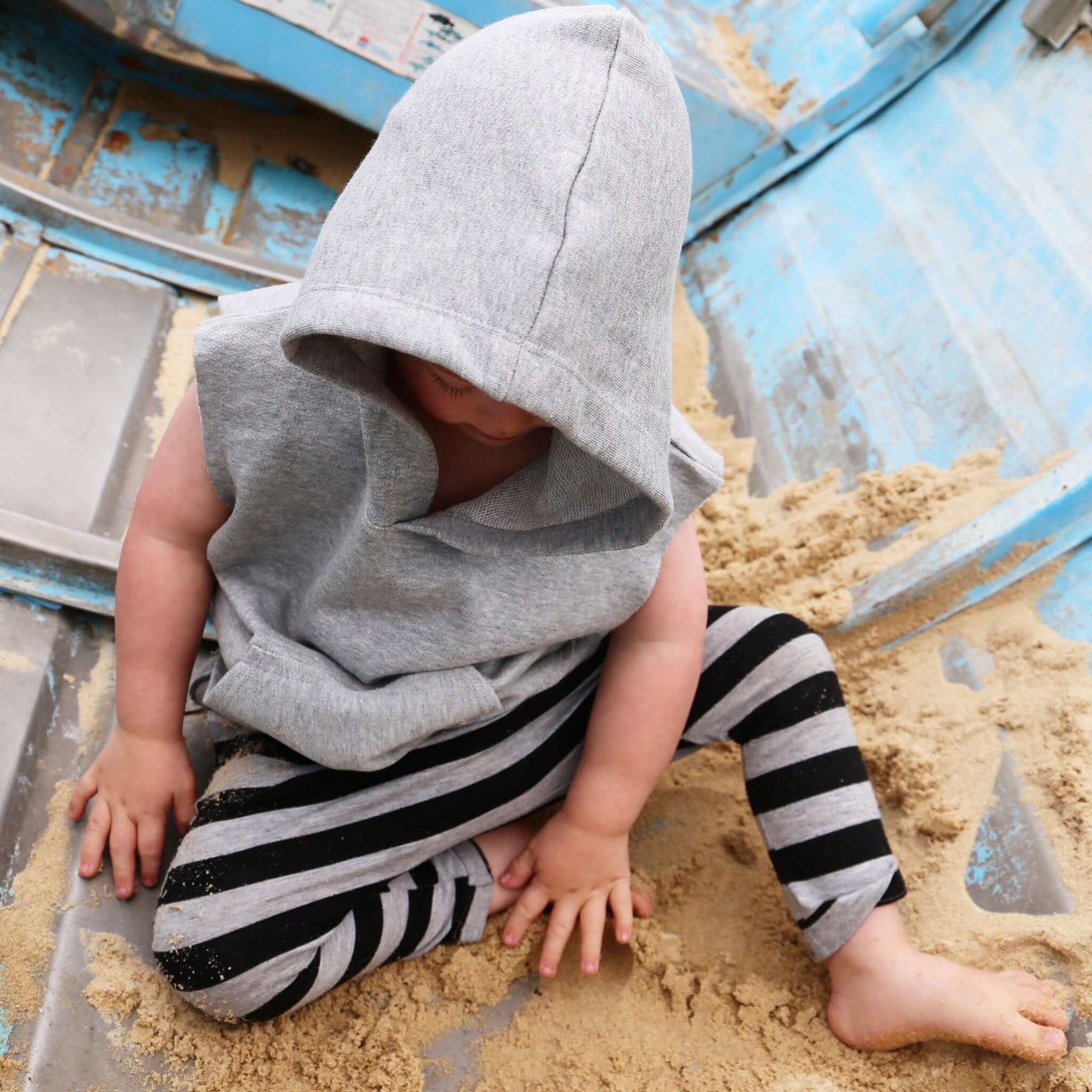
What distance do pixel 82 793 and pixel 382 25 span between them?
4.17 feet

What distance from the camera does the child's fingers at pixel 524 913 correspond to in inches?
40.7

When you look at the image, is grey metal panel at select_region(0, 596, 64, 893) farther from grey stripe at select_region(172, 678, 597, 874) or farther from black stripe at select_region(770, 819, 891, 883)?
black stripe at select_region(770, 819, 891, 883)

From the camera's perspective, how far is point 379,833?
0.98m

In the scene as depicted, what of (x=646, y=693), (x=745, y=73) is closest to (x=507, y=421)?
(x=646, y=693)

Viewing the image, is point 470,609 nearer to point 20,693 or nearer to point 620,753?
point 620,753

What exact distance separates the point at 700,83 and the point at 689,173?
1127 mm

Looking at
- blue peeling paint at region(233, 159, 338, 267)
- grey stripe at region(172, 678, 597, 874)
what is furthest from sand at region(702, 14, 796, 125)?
grey stripe at region(172, 678, 597, 874)

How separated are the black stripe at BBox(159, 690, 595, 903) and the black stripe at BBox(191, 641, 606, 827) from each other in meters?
0.03

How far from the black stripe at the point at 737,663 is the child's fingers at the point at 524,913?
23cm

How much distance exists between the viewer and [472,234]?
616mm

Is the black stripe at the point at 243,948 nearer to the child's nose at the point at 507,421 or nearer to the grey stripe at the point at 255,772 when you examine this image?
the grey stripe at the point at 255,772

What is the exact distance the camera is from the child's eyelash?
2.23ft

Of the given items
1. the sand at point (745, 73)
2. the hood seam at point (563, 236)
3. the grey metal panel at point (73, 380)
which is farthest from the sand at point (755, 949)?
the sand at point (745, 73)

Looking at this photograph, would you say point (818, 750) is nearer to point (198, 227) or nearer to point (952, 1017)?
point (952, 1017)
